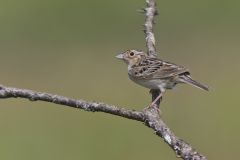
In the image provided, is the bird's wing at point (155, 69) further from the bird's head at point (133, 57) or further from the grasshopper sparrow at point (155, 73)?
the bird's head at point (133, 57)

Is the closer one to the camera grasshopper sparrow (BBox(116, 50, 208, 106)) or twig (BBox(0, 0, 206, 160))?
twig (BBox(0, 0, 206, 160))

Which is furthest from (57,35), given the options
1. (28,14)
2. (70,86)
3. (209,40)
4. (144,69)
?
(144,69)

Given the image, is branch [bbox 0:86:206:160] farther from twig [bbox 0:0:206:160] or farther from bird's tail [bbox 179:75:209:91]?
bird's tail [bbox 179:75:209:91]

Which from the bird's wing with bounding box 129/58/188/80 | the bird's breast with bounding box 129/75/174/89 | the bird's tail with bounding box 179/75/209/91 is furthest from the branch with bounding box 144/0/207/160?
the bird's wing with bounding box 129/58/188/80

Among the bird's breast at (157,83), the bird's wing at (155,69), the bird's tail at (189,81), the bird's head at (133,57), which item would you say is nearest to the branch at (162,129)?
the bird's breast at (157,83)

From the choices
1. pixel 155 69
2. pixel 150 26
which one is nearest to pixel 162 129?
pixel 150 26

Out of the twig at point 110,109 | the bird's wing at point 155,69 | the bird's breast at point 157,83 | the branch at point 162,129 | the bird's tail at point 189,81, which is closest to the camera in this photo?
the branch at point 162,129

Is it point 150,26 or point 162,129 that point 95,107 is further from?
point 150,26
